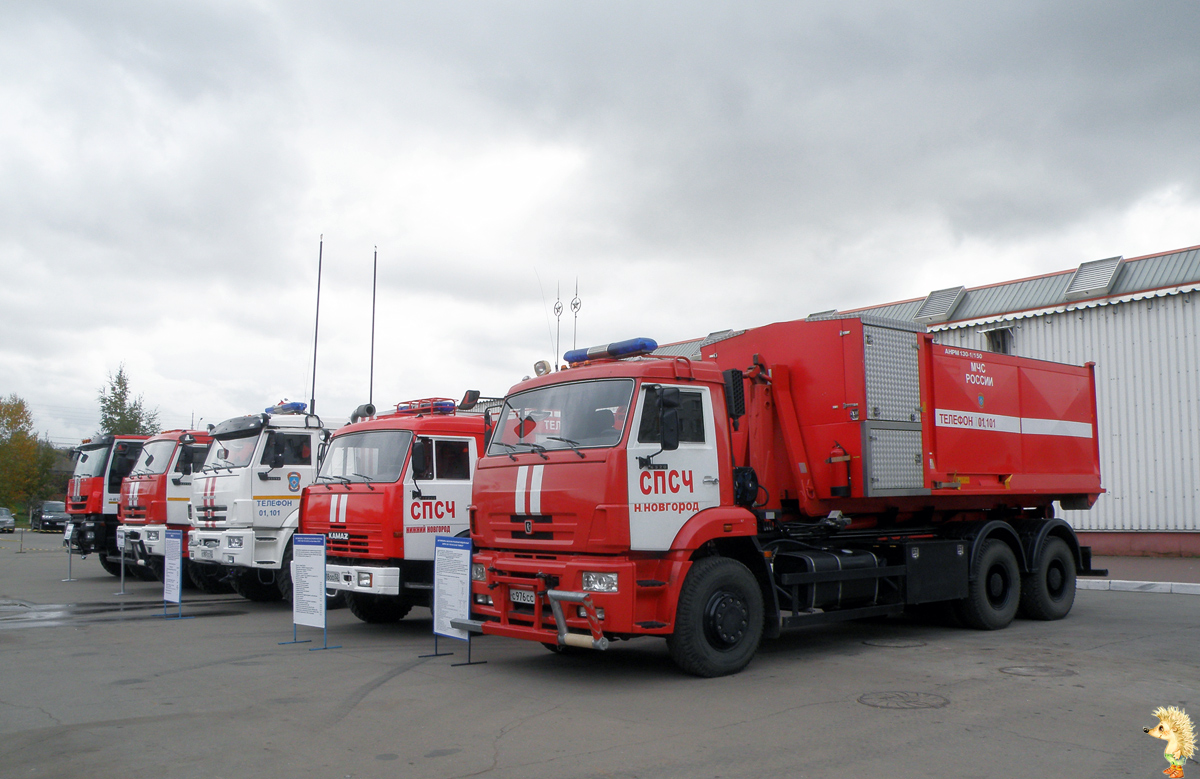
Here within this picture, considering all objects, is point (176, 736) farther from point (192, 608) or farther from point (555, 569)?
point (192, 608)

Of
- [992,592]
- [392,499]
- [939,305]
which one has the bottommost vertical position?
[992,592]

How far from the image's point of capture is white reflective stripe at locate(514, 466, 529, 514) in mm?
8156

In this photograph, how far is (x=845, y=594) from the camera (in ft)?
31.0

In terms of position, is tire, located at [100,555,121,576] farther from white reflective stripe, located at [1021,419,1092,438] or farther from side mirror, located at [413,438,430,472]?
white reflective stripe, located at [1021,419,1092,438]

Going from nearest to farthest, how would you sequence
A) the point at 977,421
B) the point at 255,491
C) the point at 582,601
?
the point at 582,601 → the point at 977,421 → the point at 255,491

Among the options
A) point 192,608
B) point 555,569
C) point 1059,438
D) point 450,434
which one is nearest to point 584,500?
point 555,569

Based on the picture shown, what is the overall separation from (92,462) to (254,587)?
23.0 feet

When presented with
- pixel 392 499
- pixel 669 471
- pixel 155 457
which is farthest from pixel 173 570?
pixel 669 471

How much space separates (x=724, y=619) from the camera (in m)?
7.95

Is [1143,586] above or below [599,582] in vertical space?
below

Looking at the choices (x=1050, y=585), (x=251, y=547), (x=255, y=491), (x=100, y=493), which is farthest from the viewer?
(x=100, y=493)

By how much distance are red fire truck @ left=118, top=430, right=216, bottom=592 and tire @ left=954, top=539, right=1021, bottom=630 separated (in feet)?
38.6

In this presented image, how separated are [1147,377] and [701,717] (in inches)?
672

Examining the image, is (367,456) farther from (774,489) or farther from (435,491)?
(774,489)
